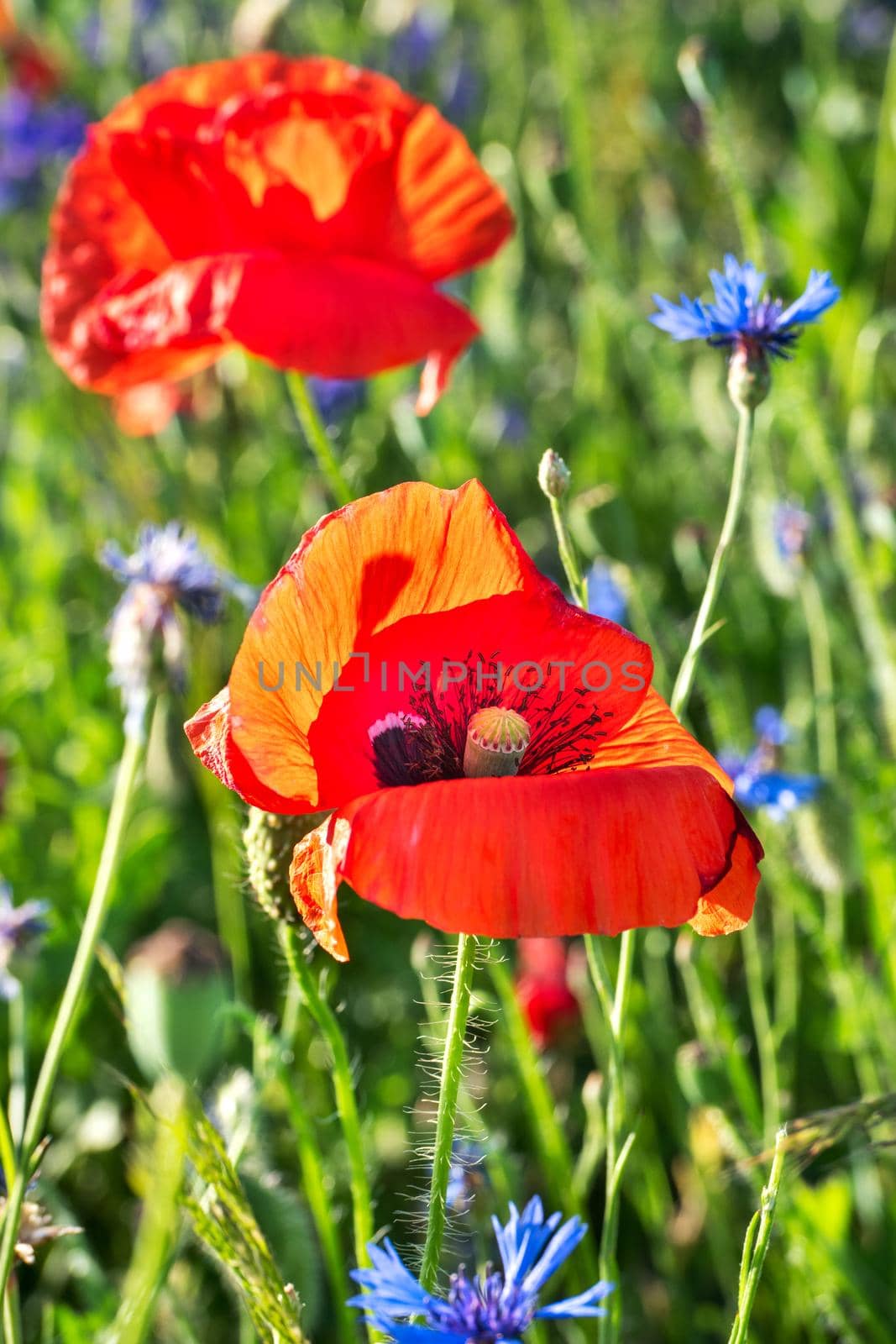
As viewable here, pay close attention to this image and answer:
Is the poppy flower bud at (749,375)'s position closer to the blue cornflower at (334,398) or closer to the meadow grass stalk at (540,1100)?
the meadow grass stalk at (540,1100)

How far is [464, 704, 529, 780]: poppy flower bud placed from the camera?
0.57m

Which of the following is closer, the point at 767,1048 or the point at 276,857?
the point at 276,857

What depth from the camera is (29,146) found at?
1.87 m

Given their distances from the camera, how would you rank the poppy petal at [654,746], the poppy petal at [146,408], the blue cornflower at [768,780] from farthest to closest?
the poppy petal at [146,408], the blue cornflower at [768,780], the poppy petal at [654,746]

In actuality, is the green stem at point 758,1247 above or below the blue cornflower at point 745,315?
below

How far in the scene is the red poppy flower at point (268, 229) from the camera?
33.4 inches

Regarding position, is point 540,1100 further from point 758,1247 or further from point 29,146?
point 29,146

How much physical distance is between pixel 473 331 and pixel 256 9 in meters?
0.82

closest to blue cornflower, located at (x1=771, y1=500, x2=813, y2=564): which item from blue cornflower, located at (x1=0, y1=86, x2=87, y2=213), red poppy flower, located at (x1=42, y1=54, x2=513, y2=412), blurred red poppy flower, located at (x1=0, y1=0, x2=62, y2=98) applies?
red poppy flower, located at (x1=42, y1=54, x2=513, y2=412)

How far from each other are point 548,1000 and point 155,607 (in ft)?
1.80

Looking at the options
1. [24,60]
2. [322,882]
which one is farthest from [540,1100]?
[24,60]

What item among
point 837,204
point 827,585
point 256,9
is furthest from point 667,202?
point 827,585

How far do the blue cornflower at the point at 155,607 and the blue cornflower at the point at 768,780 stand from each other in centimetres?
35

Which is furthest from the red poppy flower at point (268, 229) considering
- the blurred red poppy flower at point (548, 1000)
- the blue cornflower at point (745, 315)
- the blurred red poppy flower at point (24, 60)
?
the blurred red poppy flower at point (24, 60)
